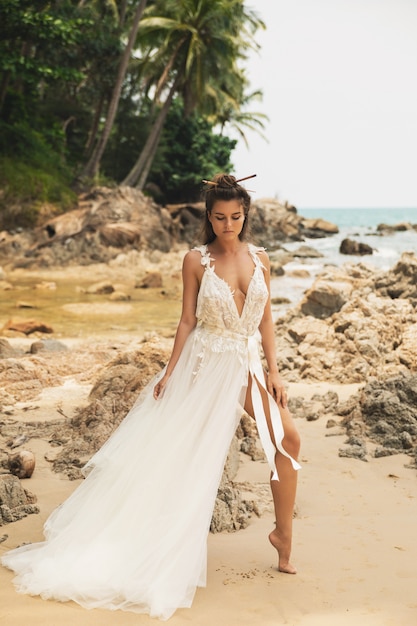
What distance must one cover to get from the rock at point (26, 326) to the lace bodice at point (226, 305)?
8221mm

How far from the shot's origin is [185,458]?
10.6 ft

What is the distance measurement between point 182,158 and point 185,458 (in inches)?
1166

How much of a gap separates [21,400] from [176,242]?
19.9 m

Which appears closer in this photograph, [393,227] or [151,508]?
[151,508]

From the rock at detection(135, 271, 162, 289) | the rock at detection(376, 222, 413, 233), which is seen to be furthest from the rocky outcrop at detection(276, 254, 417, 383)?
the rock at detection(376, 222, 413, 233)

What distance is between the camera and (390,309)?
26.8 feet

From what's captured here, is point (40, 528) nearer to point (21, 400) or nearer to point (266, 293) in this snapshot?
point (266, 293)

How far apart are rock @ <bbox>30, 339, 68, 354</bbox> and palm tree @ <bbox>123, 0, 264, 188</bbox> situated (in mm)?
18056

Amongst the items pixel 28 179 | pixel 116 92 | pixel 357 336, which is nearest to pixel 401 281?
pixel 357 336

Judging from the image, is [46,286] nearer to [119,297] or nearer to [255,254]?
[119,297]

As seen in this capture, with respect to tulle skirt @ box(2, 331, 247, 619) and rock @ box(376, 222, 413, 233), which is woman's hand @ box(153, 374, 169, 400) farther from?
rock @ box(376, 222, 413, 233)

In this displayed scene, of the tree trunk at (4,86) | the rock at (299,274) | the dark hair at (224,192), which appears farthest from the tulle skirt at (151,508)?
the tree trunk at (4,86)

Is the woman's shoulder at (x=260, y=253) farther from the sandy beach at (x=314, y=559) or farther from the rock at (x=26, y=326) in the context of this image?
the rock at (x=26, y=326)

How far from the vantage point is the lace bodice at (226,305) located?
11.2ft
